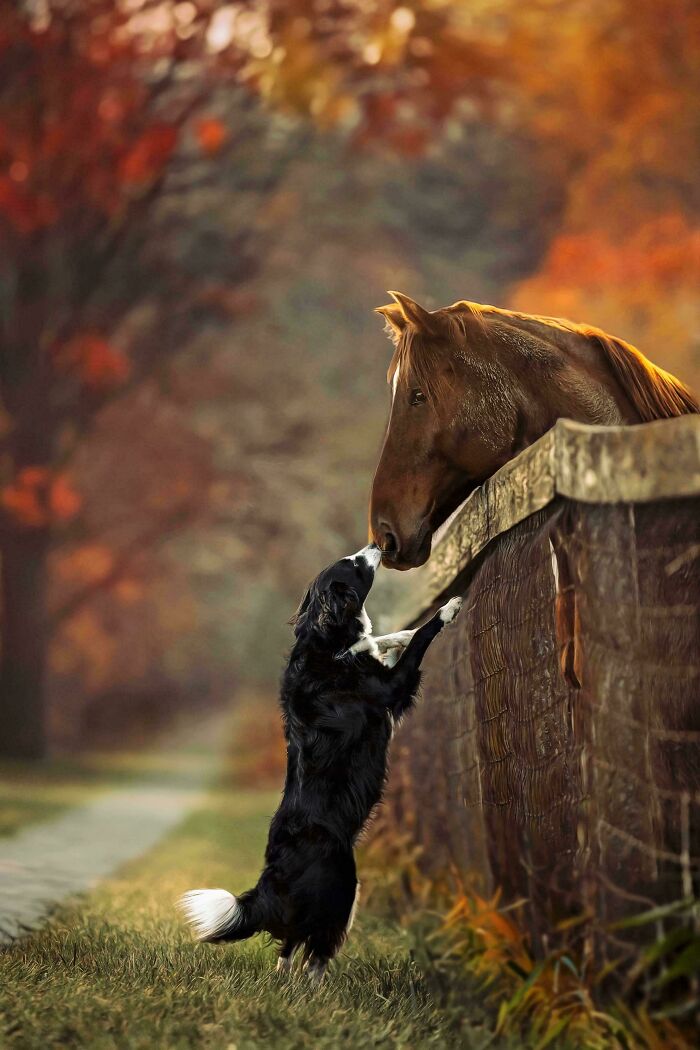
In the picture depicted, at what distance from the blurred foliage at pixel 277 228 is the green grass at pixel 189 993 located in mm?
9756

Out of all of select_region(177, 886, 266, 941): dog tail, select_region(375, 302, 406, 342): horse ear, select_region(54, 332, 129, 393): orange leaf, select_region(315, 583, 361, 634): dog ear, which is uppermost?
select_region(54, 332, 129, 393): orange leaf

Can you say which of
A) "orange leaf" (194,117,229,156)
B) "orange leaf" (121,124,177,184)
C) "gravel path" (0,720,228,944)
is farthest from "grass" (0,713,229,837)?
"orange leaf" (194,117,229,156)

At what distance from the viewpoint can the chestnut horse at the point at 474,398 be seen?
3.92m

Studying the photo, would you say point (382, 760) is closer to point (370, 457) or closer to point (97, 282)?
point (370, 457)

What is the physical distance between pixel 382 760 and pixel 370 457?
1049 centimetres

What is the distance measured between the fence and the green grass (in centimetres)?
51

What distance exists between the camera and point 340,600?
3920 millimetres

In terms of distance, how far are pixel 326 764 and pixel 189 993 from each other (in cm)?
89

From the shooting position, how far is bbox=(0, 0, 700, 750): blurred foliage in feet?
44.0

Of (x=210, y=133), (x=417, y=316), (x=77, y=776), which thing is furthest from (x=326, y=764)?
(x=210, y=133)

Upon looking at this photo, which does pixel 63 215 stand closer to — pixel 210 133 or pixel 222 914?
pixel 210 133

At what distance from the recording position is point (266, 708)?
16.1 meters

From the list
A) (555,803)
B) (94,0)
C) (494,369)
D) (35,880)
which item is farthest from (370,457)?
(555,803)

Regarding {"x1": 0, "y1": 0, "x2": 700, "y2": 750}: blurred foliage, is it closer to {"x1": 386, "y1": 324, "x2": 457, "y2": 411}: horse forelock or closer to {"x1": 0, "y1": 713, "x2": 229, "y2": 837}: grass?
{"x1": 0, "y1": 713, "x2": 229, "y2": 837}: grass
